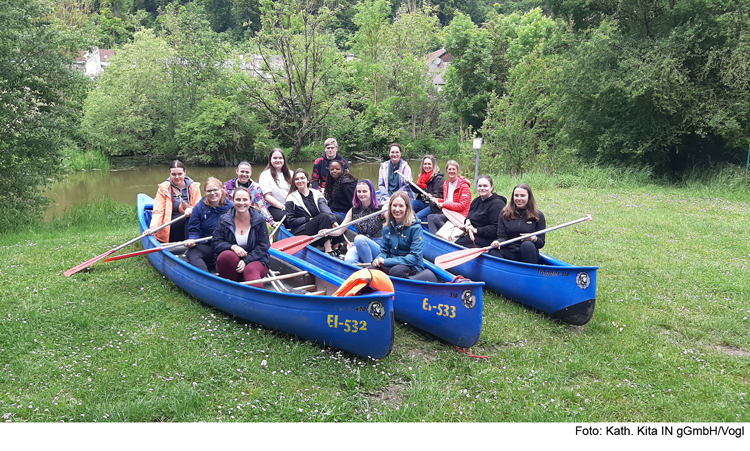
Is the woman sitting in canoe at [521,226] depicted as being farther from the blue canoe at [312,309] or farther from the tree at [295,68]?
the tree at [295,68]

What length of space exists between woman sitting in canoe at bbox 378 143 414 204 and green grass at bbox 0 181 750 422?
110 inches

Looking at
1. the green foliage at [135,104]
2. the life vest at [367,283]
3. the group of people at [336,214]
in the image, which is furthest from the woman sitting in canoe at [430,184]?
the green foliage at [135,104]

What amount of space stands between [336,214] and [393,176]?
1.46 meters

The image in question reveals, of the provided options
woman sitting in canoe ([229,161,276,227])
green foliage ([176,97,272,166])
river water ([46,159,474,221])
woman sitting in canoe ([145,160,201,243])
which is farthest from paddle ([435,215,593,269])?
green foliage ([176,97,272,166])

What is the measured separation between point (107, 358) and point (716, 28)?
14.3 metres

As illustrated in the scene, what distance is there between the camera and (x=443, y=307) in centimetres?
425

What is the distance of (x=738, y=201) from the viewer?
1123cm

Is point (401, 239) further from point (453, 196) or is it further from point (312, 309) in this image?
point (453, 196)

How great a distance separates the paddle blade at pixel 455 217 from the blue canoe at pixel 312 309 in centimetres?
209

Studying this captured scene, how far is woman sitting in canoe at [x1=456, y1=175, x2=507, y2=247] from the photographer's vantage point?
19.3 feet

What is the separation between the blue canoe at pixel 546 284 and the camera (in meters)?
4.66

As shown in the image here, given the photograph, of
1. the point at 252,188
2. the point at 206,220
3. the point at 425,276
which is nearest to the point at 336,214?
the point at 252,188

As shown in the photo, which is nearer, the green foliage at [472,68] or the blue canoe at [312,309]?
the blue canoe at [312,309]

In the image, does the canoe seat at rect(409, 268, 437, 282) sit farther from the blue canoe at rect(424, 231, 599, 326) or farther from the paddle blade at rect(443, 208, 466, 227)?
the paddle blade at rect(443, 208, 466, 227)
